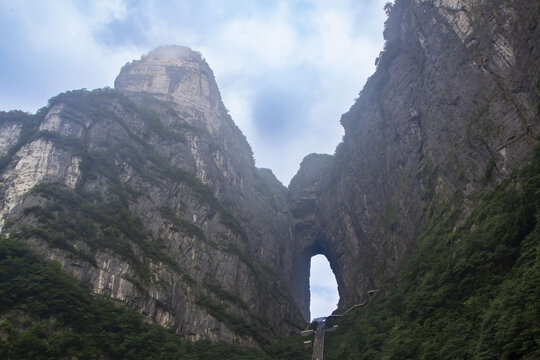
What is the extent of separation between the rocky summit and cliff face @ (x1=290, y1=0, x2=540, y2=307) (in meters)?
0.18

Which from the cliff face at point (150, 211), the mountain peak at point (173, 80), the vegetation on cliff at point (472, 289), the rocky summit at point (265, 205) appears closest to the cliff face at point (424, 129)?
the rocky summit at point (265, 205)

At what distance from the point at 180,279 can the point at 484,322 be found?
30.4 meters

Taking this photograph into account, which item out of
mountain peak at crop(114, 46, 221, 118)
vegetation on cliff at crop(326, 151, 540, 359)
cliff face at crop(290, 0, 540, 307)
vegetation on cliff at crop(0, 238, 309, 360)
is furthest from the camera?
mountain peak at crop(114, 46, 221, 118)

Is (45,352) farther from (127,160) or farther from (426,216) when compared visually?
(426,216)

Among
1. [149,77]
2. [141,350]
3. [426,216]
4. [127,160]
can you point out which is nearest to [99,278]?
[141,350]

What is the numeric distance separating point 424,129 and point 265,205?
36.8 metres

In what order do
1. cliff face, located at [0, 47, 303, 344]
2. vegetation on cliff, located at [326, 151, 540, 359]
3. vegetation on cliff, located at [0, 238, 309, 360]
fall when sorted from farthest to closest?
cliff face, located at [0, 47, 303, 344] < vegetation on cliff, located at [0, 238, 309, 360] < vegetation on cliff, located at [326, 151, 540, 359]

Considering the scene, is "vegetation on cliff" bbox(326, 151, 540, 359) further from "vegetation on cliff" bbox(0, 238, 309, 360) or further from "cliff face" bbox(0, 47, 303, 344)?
"cliff face" bbox(0, 47, 303, 344)

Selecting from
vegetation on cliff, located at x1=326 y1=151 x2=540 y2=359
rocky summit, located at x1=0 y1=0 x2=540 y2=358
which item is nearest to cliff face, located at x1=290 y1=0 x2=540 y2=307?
rocky summit, located at x1=0 y1=0 x2=540 y2=358

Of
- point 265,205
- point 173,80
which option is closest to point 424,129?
point 265,205

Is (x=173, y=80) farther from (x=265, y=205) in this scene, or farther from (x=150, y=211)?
(x=150, y=211)

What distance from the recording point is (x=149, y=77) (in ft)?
250

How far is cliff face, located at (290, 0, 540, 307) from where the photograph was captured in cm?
3136

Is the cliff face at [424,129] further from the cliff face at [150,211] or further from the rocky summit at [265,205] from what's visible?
the cliff face at [150,211]
